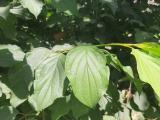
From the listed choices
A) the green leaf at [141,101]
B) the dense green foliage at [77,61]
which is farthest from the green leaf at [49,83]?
the green leaf at [141,101]

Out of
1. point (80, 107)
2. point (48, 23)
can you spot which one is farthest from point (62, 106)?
point (48, 23)

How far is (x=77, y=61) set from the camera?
1.15 meters

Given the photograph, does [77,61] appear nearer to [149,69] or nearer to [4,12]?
[149,69]

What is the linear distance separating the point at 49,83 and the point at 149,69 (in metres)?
0.32

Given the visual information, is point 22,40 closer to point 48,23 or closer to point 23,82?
point 48,23

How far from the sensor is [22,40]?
195 centimetres

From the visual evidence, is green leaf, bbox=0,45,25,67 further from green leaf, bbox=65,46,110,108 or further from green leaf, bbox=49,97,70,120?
green leaf, bbox=65,46,110,108

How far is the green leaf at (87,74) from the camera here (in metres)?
1.12

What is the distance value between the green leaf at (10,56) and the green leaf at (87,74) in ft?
1.33

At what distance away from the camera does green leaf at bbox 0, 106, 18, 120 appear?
59.3 inches

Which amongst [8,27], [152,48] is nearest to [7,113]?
[8,27]

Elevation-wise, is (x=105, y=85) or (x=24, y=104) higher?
(x=105, y=85)

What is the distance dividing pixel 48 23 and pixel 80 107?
790mm

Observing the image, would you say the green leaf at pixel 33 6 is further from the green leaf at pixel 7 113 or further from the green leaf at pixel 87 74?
the green leaf at pixel 87 74
